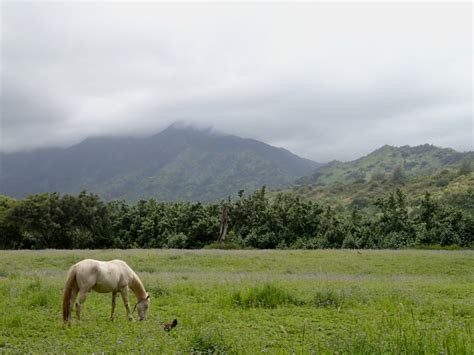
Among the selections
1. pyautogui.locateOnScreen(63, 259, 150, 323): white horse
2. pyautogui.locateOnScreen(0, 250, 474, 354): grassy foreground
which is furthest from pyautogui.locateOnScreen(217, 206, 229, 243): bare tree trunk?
pyautogui.locateOnScreen(63, 259, 150, 323): white horse

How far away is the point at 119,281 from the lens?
38.3 feet

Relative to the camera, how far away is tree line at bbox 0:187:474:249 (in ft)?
161

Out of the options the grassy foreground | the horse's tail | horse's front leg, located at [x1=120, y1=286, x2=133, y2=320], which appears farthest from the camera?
horse's front leg, located at [x1=120, y1=286, x2=133, y2=320]

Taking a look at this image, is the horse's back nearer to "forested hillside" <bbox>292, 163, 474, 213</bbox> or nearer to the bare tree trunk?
the bare tree trunk

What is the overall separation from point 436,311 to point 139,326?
27.0 feet

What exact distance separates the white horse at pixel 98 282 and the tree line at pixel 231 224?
39.4m

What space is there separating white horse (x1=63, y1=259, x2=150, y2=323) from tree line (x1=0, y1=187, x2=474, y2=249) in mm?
39398

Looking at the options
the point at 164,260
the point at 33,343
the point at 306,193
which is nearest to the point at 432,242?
the point at 164,260

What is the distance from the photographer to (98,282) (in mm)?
11055

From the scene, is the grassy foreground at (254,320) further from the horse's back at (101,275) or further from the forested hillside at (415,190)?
Result: the forested hillside at (415,190)

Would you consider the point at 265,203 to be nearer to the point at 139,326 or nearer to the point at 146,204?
the point at 146,204

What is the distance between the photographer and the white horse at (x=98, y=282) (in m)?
10.5

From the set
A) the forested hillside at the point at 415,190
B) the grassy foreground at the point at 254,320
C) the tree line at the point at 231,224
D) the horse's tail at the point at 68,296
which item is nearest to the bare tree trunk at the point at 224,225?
the tree line at the point at 231,224

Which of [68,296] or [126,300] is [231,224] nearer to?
[126,300]
